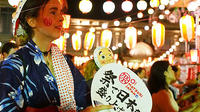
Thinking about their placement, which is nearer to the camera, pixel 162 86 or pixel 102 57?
pixel 102 57

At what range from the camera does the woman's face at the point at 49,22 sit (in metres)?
1.93

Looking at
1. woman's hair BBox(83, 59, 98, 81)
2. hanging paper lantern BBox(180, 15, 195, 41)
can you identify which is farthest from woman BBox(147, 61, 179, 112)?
hanging paper lantern BBox(180, 15, 195, 41)

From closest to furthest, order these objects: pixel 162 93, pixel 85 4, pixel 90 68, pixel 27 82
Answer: pixel 27 82
pixel 90 68
pixel 162 93
pixel 85 4

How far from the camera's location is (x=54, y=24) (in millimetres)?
1948

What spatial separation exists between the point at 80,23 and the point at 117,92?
21.3 meters

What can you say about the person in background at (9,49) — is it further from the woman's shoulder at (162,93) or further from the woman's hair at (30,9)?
the woman's shoulder at (162,93)

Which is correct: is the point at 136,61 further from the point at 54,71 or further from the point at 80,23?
the point at 54,71

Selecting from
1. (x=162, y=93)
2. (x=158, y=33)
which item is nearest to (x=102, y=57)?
(x=162, y=93)

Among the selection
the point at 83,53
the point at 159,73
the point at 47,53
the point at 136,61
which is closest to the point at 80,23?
the point at 83,53

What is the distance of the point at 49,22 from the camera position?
1.93m

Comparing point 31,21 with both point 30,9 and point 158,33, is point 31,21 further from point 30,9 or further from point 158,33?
point 158,33

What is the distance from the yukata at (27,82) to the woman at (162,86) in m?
2.25

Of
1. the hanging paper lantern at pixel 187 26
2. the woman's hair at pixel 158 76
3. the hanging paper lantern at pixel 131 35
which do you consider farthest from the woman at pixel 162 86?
the hanging paper lantern at pixel 131 35

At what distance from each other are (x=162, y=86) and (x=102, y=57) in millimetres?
2470
